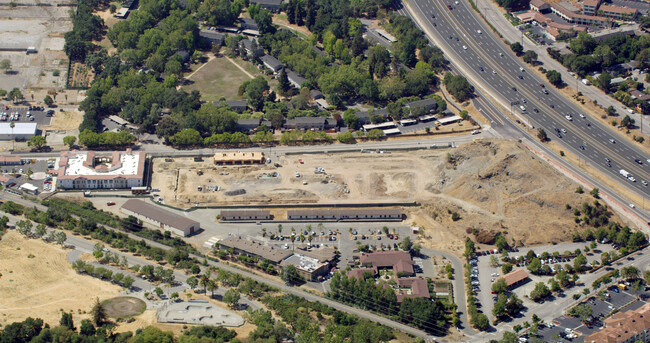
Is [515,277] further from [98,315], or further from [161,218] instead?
[98,315]

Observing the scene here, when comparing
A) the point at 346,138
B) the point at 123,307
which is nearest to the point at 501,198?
the point at 346,138

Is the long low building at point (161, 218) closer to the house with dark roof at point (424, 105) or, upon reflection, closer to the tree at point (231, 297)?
the tree at point (231, 297)

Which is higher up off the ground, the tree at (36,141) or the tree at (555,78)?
the tree at (555,78)

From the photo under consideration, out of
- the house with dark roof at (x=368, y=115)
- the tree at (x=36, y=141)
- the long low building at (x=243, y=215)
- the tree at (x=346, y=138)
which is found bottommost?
the long low building at (x=243, y=215)

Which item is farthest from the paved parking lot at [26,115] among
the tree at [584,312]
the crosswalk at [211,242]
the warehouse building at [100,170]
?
the tree at [584,312]

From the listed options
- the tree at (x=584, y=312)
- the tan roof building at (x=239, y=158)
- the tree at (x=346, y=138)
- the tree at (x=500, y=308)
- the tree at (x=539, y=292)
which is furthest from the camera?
the tree at (x=346, y=138)

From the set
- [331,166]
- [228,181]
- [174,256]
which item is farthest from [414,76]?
[174,256]

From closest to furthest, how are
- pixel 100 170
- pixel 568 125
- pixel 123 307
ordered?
pixel 123 307, pixel 100 170, pixel 568 125

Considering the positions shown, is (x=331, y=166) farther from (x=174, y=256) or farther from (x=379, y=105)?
(x=174, y=256)
